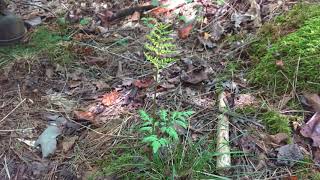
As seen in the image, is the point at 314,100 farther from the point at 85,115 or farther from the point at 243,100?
the point at 85,115

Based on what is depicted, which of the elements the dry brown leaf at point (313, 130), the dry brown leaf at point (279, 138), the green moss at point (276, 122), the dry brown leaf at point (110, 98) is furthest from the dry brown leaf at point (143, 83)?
the dry brown leaf at point (313, 130)

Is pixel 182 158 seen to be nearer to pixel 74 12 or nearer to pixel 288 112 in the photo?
pixel 288 112

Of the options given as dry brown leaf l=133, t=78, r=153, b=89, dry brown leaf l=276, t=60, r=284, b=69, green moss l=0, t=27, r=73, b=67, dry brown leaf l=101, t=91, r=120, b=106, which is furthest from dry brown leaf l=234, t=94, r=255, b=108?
green moss l=0, t=27, r=73, b=67

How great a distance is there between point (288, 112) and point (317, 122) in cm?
19

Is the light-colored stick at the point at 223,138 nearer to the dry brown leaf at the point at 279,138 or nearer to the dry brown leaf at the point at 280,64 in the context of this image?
the dry brown leaf at the point at 279,138

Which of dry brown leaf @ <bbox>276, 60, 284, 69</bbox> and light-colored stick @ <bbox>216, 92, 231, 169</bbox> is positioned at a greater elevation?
dry brown leaf @ <bbox>276, 60, 284, 69</bbox>

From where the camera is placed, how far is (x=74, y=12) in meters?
3.92

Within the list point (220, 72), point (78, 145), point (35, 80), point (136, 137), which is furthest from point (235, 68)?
point (35, 80)

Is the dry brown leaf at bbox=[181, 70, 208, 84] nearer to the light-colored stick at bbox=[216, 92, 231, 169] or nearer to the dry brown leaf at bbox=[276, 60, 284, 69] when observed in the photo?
the light-colored stick at bbox=[216, 92, 231, 169]

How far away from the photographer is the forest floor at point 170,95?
217 centimetres

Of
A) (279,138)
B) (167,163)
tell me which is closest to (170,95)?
(167,163)

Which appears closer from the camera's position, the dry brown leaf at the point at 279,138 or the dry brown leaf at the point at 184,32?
the dry brown leaf at the point at 279,138

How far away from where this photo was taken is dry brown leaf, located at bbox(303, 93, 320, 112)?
235 cm

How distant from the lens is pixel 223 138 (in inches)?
88.4
